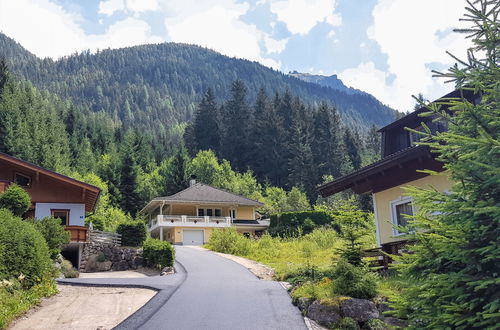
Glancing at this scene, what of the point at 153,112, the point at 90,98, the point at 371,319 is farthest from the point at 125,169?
the point at 90,98

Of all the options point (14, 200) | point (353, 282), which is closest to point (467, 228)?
point (353, 282)

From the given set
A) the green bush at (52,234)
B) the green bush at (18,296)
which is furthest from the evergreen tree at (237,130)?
the green bush at (18,296)

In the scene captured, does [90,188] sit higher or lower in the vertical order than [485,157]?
higher

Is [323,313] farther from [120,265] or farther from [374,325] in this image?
[120,265]

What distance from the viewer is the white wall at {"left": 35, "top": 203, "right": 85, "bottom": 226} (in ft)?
106

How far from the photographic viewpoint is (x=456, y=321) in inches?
217

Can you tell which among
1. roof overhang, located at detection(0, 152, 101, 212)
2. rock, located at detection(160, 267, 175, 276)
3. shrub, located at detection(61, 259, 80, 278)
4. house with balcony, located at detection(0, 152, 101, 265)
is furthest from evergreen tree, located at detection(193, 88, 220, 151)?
rock, located at detection(160, 267, 175, 276)

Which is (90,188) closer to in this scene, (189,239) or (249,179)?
(189,239)

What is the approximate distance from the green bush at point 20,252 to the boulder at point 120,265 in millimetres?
11313

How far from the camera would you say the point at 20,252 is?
16.8 meters

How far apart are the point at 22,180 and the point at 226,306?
2321cm

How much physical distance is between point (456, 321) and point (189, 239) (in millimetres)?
45159

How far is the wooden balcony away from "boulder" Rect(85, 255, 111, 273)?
1.33m

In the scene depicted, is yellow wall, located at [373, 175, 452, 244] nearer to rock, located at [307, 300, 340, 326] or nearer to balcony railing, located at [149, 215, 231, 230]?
rock, located at [307, 300, 340, 326]
